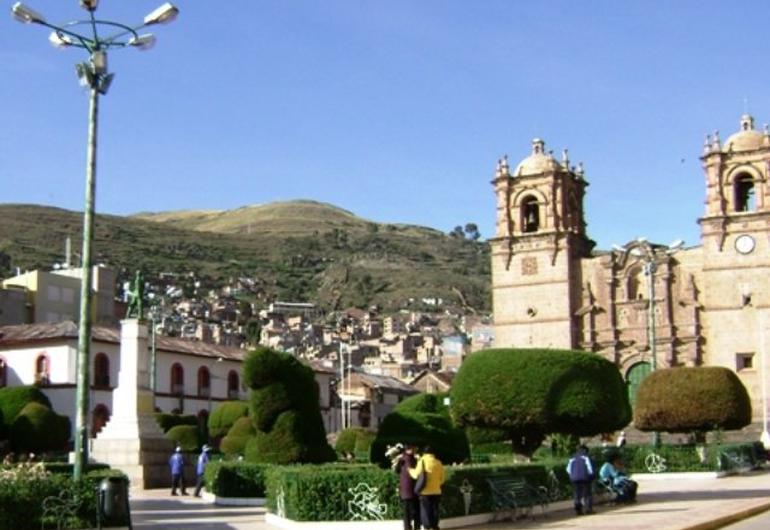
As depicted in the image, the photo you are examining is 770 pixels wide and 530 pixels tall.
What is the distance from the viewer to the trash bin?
15.9m

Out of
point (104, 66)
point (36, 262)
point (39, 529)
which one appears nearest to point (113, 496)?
point (39, 529)

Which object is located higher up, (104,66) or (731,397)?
(104,66)

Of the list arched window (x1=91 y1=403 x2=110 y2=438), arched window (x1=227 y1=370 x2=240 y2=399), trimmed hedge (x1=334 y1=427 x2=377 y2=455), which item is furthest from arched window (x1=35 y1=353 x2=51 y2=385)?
trimmed hedge (x1=334 y1=427 x2=377 y2=455)

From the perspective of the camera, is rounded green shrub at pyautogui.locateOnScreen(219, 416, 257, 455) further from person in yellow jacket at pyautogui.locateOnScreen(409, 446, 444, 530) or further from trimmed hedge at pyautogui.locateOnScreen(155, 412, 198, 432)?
person in yellow jacket at pyautogui.locateOnScreen(409, 446, 444, 530)

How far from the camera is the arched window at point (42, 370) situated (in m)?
54.2

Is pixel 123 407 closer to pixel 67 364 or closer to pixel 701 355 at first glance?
pixel 67 364

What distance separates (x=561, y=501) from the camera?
22.4 meters

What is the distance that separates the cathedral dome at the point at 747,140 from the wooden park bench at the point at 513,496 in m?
45.4

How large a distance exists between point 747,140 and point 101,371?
121 ft

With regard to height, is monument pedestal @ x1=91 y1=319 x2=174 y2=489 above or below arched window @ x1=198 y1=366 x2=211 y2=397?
below

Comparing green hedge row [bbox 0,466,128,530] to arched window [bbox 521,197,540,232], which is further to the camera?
arched window [bbox 521,197,540,232]

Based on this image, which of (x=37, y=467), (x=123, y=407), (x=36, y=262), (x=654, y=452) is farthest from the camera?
(x=36, y=262)

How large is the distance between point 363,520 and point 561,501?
19.9 ft

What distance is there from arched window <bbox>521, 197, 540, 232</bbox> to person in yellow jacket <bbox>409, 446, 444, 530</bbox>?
51452 mm
